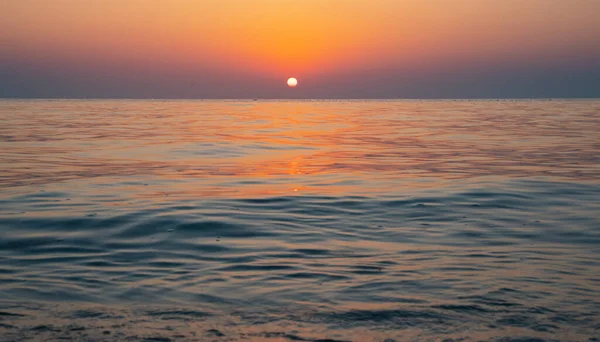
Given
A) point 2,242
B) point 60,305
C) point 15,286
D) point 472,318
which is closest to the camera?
point 472,318

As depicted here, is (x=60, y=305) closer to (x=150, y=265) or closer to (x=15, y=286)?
(x=15, y=286)

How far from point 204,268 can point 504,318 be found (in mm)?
5014

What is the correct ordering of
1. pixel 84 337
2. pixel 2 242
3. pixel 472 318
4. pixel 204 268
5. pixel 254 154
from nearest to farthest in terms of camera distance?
pixel 84 337 < pixel 472 318 < pixel 204 268 < pixel 2 242 < pixel 254 154

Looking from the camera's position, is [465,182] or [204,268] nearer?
[204,268]

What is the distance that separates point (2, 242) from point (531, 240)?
1052cm

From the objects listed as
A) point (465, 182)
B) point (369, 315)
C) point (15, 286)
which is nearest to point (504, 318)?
point (369, 315)

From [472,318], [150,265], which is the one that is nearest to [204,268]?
[150,265]

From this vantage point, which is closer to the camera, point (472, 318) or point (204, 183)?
point (472, 318)

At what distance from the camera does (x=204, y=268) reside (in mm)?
11078

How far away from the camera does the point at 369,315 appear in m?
8.45

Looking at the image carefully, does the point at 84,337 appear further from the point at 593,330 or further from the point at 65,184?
the point at 65,184

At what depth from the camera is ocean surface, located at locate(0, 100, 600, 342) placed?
813 cm

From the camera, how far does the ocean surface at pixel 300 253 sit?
8133 mm

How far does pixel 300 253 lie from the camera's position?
1217 cm
